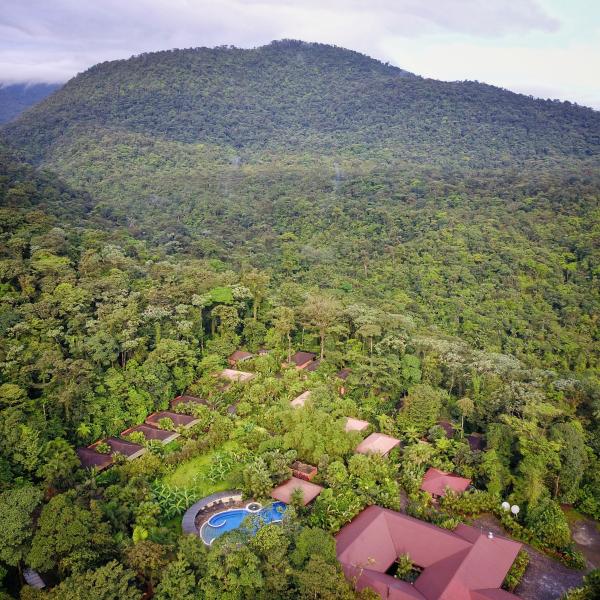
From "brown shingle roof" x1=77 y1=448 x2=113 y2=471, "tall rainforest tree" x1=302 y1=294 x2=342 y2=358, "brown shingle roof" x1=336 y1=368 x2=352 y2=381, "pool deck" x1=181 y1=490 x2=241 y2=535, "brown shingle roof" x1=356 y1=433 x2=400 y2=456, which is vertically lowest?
"pool deck" x1=181 y1=490 x2=241 y2=535

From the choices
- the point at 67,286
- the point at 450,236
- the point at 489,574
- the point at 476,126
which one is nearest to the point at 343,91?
the point at 476,126

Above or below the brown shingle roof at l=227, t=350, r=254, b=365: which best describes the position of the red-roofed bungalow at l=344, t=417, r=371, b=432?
below

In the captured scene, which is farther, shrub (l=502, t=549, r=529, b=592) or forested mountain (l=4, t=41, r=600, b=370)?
forested mountain (l=4, t=41, r=600, b=370)

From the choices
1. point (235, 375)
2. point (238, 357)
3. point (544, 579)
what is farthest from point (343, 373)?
point (544, 579)

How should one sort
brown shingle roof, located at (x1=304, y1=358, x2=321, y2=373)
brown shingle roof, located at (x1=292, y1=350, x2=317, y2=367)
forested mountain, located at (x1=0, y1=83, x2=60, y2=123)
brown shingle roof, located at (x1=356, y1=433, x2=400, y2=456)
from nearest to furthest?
brown shingle roof, located at (x1=356, y1=433, x2=400, y2=456) → brown shingle roof, located at (x1=304, y1=358, x2=321, y2=373) → brown shingle roof, located at (x1=292, y1=350, x2=317, y2=367) → forested mountain, located at (x1=0, y1=83, x2=60, y2=123)

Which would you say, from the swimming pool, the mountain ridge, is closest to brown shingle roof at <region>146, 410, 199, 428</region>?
the swimming pool

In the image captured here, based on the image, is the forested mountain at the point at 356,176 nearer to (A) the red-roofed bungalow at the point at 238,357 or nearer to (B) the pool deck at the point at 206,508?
(A) the red-roofed bungalow at the point at 238,357

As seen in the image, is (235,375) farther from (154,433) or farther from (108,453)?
Result: (108,453)

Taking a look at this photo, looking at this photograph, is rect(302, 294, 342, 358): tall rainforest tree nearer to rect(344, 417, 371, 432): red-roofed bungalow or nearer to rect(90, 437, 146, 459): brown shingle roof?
rect(344, 417, 371, 432): red-roofed bungalow
